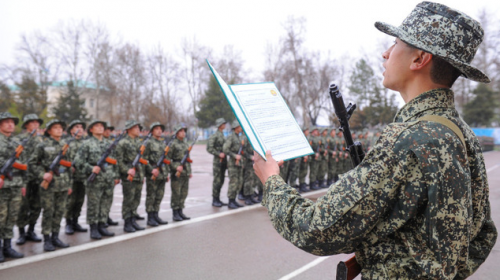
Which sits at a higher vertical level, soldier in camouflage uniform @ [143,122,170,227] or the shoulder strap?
the shoulder strap

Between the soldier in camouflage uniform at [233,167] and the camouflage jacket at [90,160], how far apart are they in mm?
3448

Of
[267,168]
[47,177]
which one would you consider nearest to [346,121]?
[267,168]

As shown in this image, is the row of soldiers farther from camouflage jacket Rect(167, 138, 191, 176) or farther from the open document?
the open document

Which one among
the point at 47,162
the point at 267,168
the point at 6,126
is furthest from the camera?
the point at 47,162

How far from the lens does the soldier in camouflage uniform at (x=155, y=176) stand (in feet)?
24.1

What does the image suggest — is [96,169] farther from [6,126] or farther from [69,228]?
[6,126]

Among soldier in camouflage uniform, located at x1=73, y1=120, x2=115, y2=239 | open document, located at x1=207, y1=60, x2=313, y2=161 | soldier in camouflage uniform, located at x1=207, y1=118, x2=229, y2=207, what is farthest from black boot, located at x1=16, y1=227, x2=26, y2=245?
open document, located at x1=207, y1=60, x2=313, y2=161

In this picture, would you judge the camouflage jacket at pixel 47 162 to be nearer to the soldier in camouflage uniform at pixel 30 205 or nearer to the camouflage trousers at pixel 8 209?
the soldier in camouflage uniform at pixel 30 205

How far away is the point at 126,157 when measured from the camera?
723 centimetres

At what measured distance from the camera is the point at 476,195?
1482 mm

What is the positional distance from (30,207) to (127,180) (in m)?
1.77

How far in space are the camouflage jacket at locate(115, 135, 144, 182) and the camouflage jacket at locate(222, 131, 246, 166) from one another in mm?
2786

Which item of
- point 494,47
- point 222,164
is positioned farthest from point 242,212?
point 494,47

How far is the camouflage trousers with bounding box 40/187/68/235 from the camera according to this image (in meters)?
5.79
